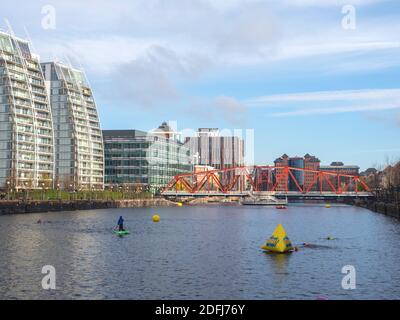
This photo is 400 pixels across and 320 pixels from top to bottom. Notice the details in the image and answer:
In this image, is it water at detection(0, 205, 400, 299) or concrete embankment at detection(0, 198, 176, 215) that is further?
concrete embankment at detection(0, 198, 176, 215)

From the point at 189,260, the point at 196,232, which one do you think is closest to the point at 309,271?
the point at 189,260

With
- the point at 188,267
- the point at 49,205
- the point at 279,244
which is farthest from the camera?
the point at 49,205

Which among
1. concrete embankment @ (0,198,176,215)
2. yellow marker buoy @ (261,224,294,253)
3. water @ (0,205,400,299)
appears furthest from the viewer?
concrete embankment @ (0,198,176,215)

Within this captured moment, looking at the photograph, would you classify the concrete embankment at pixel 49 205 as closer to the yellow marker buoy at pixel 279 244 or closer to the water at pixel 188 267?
the water at pixel 188 267

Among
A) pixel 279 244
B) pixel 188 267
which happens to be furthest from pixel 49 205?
pixel 188 267

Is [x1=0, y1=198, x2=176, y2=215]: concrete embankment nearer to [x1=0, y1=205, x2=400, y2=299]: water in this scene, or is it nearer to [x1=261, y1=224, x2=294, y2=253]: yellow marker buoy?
[x1=0, y1=205, x2=400, y2=299]: water

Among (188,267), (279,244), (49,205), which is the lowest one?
(188,267)

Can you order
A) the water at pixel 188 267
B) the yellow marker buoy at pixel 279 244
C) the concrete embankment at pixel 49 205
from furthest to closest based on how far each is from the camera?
the concrete embankment at pixel 49 205
the yellow marker buoy at pixel 279 244
the water at pixel 188 267

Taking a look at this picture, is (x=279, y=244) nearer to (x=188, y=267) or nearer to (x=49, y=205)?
(x=188, y=267)

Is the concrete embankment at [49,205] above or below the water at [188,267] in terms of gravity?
above

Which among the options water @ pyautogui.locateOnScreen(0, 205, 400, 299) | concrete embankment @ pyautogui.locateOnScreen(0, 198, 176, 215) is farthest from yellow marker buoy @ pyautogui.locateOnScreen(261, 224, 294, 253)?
concrete embankment @ pyautogui.locateOnScreen(0, 198, 176, 215)

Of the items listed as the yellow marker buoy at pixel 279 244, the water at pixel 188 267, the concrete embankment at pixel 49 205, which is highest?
the concrete embankment at pixel 49 205

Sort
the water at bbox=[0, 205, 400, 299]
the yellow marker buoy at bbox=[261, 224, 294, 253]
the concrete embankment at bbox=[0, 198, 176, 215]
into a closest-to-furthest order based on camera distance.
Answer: the water at bbox=[0, 205, 400, 299] → the yellow marker buoy at bbox=[261, 224, 294, 253] → the concrete embankment at bbox=[0, 198, 176, 215]

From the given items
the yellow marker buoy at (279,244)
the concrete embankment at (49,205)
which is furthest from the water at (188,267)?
the concrete embankment at (49,205)
